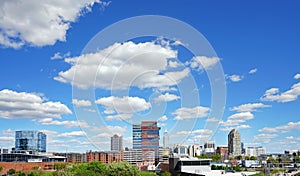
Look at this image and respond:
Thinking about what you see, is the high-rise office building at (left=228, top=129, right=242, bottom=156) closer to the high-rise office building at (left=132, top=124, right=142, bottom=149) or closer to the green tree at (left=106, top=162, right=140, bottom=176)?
the high-rise office building at (left=132, top=124, right=142, bottom=149)

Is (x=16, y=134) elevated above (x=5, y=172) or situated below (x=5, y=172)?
above

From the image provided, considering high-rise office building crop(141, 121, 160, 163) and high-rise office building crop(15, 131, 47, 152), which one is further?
high-rise office building crop(141, 121, 160, 163)

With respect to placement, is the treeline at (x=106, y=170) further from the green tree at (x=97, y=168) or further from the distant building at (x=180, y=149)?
the distant building at (x=180, y=149)

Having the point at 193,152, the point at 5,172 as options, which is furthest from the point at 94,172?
the point at 193,152

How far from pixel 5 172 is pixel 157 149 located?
6559cm

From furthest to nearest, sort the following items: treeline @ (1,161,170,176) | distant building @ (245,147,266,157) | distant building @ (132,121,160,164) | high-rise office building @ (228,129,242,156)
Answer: distant building @ (245,147,266,157) → high-rise office building @ (228,129,242,156) → distant building @ (132,121,160,164) → treeline @ (1,161,170,176)

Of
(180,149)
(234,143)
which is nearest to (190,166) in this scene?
(180,149)

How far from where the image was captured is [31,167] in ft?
158

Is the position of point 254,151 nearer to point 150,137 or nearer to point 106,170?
point 150,137

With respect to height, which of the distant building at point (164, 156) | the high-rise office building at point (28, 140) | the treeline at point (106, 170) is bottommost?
the distant building at point (164, 156)

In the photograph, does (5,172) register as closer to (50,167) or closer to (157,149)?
(50,167)

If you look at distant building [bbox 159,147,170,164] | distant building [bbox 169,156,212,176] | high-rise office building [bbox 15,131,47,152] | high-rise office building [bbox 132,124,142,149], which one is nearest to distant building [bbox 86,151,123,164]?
high-rise office building [bbox 15,131,47,152]

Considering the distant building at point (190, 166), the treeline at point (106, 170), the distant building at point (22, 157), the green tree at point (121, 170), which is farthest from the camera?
the distant building at point (22, 157)

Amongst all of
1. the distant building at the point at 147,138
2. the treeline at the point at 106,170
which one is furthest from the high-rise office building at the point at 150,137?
the treeline at the point at 106,170
